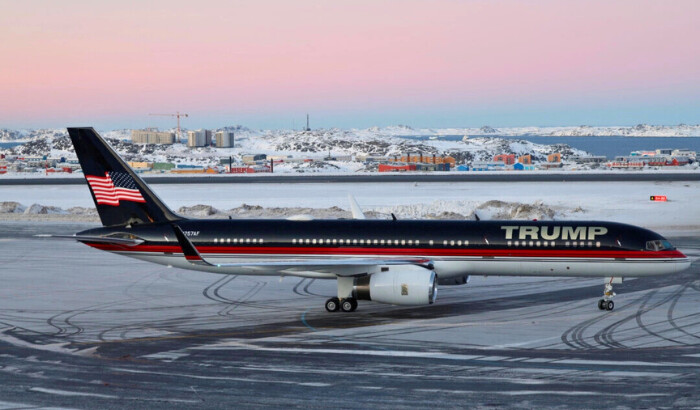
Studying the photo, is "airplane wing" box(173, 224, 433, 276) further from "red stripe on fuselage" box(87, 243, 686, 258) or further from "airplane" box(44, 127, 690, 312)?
"red stripe on fuselage" box(87, 243, 686, 258)

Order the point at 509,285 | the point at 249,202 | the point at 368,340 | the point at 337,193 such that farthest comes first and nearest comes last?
the point at 337,193
the point at 249,202
the point at 509,285
the point at 368,340

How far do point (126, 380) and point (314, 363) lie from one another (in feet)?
20.2

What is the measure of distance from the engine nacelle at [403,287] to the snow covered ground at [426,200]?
3763 centimetres

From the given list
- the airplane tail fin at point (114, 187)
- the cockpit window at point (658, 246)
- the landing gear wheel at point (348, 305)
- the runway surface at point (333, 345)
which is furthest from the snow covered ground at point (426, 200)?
the landing gear wheel at point (348, 305)

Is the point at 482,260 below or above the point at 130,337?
above

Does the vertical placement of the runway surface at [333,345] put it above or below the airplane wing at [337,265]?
below

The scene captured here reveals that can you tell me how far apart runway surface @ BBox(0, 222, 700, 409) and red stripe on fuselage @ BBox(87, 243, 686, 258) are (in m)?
2.52

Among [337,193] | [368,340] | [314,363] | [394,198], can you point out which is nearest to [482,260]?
[368,340]

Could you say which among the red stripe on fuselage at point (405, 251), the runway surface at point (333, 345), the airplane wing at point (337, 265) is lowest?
the runway surface at point (333, 345)

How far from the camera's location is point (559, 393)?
23250 mm

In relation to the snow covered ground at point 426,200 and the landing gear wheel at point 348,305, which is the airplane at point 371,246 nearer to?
the landing gear wheel at point 348,305

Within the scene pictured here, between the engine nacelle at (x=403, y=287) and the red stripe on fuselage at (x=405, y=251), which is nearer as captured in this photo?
the engine nacelle at (x=403, y=287)

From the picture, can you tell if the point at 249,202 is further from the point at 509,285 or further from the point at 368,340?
the point at 368,340

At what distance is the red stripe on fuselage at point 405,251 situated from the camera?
36281 millimetres
